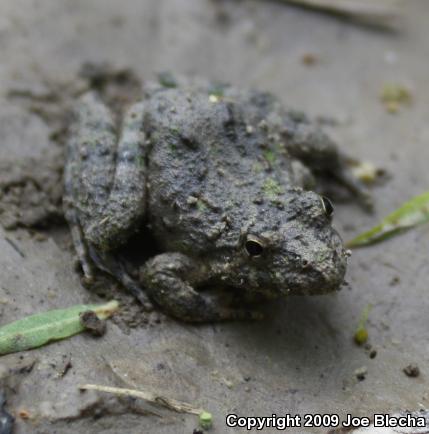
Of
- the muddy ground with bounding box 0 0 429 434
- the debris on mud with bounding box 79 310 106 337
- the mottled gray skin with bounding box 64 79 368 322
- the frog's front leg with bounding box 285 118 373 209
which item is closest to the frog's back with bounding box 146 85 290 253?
the mottled gray skin with bounding box 64 79 368 322

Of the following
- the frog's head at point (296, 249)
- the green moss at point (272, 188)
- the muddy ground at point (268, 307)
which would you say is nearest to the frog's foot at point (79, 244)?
the muddy ground at point (268, 307)

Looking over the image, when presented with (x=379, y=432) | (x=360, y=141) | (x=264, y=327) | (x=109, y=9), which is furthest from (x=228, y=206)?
(x=109, y=9)

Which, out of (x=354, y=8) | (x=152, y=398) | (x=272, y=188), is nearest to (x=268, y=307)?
(x=272, y=188)

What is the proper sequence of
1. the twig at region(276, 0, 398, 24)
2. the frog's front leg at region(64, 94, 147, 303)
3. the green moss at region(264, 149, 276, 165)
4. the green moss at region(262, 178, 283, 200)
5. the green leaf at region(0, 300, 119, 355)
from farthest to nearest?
the twig at region(276, 0, 398, 24)
the green moss at region(264, 149, 276, 165)
the frog's front leg at region(64, 94, 147, 303)
the green moss at region(262, 178, 283, 200)
the green leaf at region(0, 300, 119, 355)

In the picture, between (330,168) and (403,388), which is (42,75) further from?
(403,388)

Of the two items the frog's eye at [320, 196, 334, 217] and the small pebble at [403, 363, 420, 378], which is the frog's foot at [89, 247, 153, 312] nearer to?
the frog's eye at [320, 196, 334, 217]

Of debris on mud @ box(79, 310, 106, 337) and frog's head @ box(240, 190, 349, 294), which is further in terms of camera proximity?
debris on mud @ box(79, 310, 106, 337)
